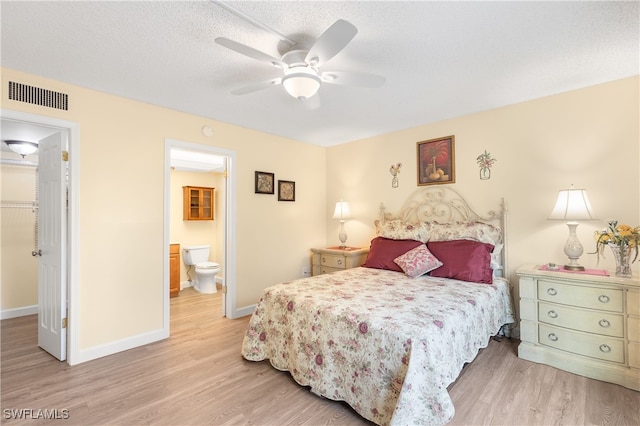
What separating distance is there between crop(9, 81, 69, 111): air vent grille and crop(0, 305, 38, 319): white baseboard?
3151 millimetres

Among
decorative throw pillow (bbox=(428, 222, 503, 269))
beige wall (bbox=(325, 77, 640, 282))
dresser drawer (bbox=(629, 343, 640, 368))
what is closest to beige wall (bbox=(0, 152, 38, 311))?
beige wall (bbox=(325, 77, 640, 282))

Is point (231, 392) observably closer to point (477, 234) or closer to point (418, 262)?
point (418, 262)

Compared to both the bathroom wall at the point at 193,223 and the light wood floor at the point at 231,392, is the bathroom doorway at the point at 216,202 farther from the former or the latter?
the light wood floor at the point at 231,392

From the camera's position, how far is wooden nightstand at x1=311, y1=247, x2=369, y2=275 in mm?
4082

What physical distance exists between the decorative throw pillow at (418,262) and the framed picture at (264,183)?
2111mm

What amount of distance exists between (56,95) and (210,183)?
3.29 metres

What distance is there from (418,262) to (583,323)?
1.36m

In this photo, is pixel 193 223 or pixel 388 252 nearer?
pixel 388 252

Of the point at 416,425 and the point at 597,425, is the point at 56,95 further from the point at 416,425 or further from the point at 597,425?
the point at 597,425

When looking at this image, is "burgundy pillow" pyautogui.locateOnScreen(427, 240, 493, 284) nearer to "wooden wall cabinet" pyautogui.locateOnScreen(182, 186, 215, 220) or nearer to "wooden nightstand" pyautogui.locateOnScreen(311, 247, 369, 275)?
"wooden nightstand" pyautogui.locateOnScreen(311, 247, 369, 275)

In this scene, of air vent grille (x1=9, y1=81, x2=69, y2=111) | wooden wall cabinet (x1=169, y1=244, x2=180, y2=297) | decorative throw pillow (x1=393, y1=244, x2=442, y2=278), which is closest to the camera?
air vent grille (x1=9, y1=81, x2=69, y2=111)

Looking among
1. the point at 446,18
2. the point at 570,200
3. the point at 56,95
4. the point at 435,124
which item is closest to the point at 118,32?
the point at 56,95

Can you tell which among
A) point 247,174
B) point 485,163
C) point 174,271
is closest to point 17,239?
point 174,271

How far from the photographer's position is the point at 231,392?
2.20 m
